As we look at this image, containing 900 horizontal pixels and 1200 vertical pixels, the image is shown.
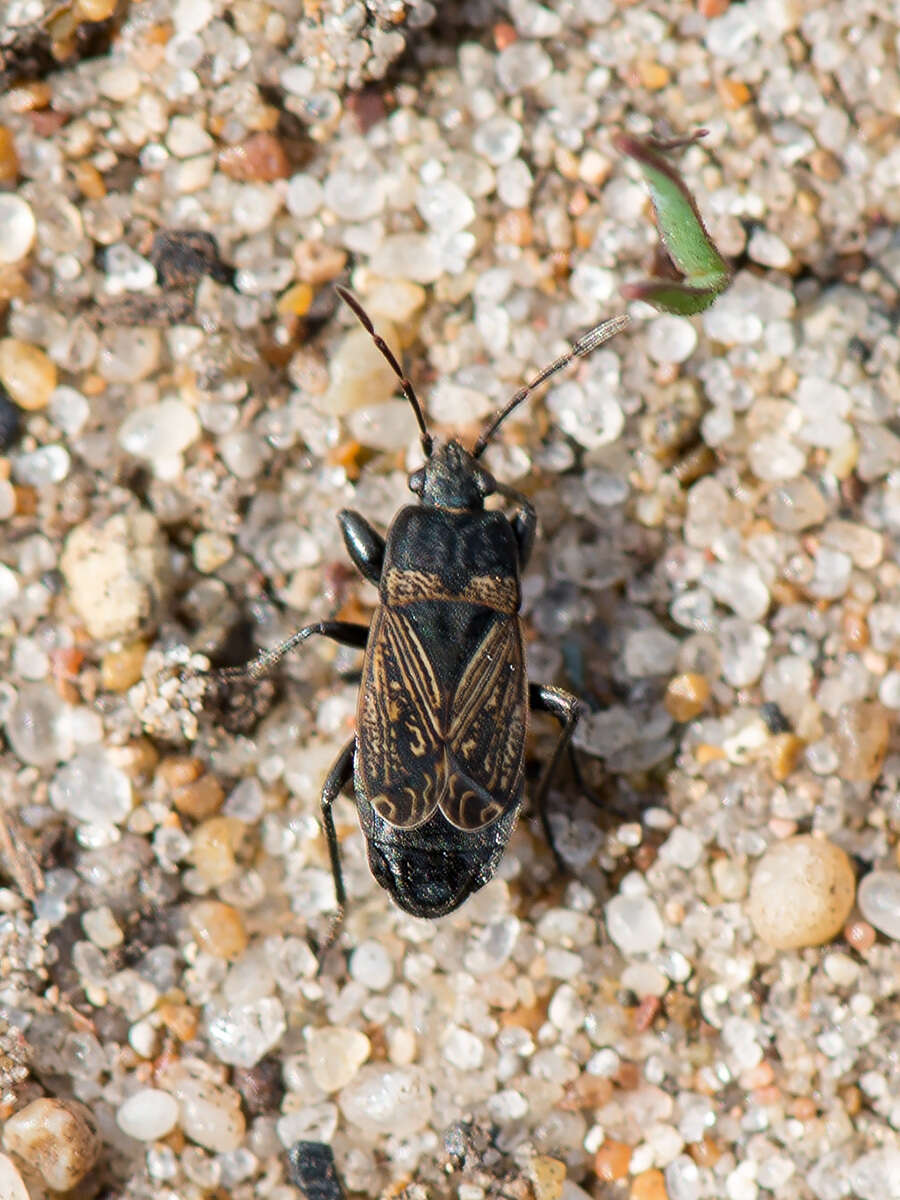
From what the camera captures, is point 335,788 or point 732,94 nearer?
point 335,788

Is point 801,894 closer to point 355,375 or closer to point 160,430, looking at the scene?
point 355,375

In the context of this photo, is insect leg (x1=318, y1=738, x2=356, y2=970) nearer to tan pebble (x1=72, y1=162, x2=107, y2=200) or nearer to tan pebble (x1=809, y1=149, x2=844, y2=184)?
tan pebble (x1=72, y1=162, x2=107, y2=200)

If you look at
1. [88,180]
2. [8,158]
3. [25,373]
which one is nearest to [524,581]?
[25,373]

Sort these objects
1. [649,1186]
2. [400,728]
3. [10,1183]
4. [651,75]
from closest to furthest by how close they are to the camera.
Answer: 1. [10,1183]
2. [400,728]
3. [649,1186]
4. [651,75]

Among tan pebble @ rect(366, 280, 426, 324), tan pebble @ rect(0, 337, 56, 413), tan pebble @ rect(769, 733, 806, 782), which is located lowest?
tan pebble @ rect(769, 733, 806, 782)

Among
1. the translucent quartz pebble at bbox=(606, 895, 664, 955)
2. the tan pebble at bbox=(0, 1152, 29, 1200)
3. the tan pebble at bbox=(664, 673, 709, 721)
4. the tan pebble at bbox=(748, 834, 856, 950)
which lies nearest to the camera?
the tan pebble at bbox=(0, 1152, 29, 1200)

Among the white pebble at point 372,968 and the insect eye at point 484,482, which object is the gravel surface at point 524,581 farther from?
the insect eye at point 484,482

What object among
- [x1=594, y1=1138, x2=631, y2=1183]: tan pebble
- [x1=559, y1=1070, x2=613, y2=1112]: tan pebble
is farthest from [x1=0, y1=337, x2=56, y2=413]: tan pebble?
[x1=594, y1=1138, x2=631, y2=1183]: tan pebble

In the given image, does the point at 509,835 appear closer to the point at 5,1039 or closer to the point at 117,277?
the point at 5,1039
